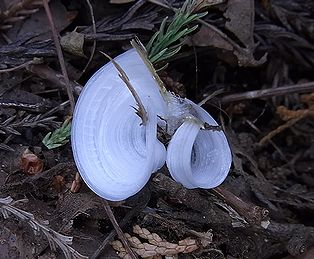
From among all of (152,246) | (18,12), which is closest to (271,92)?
(152,246)

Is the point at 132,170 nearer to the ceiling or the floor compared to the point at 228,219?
nearer to the ceiling

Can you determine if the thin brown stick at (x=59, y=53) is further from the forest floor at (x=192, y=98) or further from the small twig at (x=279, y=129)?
the small twig at (x=279, y=129)

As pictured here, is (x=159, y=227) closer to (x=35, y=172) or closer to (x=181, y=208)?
(x=181, y=208)

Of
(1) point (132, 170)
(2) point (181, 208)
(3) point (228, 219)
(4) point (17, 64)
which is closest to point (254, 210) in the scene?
(3) point (228, 219)

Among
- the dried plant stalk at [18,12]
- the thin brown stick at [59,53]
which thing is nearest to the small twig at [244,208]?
the thin brown stick at [59,53]

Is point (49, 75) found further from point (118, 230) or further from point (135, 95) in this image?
point (118, 230)

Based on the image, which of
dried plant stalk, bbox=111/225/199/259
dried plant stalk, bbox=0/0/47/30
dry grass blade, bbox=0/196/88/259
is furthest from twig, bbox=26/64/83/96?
A: dried plant stalk, bbox=111/225/199/259
